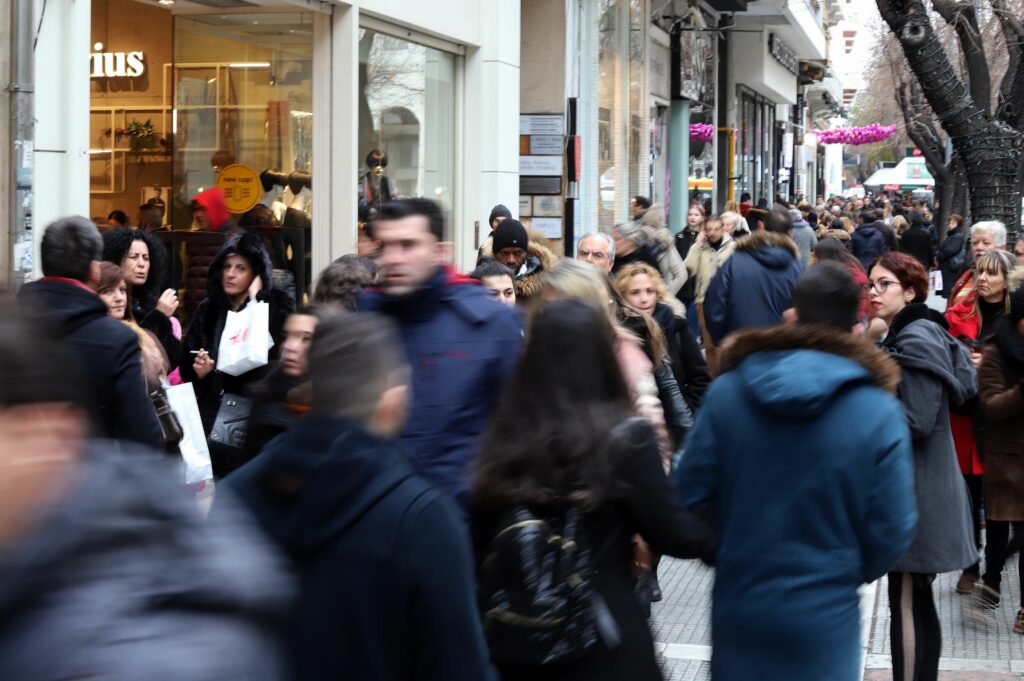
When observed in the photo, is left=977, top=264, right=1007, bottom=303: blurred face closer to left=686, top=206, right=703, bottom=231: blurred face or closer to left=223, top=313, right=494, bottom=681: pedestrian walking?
left=223, top=313, right=494, bottom=681: pedestrian walking

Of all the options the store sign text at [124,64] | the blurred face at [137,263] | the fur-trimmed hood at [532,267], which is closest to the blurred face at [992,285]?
the fur-trimmed hood at [532,267]

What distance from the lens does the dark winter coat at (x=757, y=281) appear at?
9656 mm

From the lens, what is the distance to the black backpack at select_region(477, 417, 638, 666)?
3.40 metres

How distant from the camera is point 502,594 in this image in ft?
11.2

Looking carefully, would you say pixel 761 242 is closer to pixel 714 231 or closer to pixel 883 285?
pixel 883 285

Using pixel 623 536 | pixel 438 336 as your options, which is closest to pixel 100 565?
pixel 623 536

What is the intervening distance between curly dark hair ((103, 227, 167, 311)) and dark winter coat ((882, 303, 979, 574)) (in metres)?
4.40

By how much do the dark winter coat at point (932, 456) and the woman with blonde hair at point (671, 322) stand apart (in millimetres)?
1649

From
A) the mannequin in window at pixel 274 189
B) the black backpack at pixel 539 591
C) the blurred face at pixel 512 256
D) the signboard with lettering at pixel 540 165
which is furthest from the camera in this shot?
the signboard with lettering at pixel 540 165

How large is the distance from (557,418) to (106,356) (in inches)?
92.5

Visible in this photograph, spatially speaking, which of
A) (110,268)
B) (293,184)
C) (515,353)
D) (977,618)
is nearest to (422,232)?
(515,353)

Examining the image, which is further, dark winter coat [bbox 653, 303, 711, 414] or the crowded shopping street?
dark winter coat [bbox 653, 303, 711, 414]

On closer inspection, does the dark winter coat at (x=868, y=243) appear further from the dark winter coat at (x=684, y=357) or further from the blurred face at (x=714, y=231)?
the dark winter coat at (x=684, y=357)

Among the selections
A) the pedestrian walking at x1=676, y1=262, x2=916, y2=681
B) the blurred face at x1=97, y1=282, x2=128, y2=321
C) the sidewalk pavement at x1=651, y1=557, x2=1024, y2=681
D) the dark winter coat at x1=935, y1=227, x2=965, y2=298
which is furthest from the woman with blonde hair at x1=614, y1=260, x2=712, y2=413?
the dark winter coat at x1=935, y1=227, x2=965, y2=298
